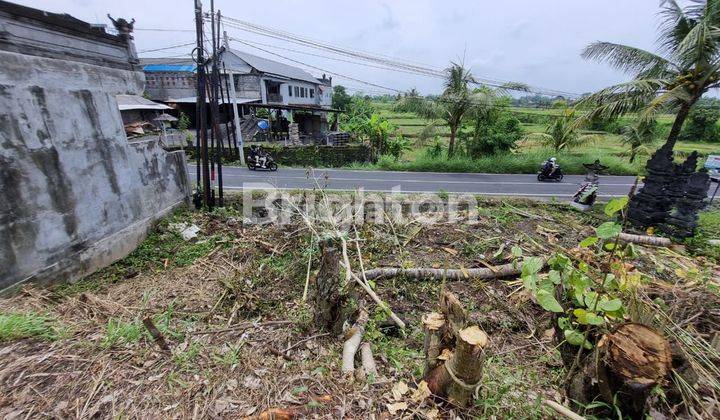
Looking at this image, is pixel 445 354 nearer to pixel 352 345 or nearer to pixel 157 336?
pixel 352 345

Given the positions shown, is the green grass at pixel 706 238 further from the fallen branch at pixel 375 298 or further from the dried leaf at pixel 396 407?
the dried leaf at pixel 396 407

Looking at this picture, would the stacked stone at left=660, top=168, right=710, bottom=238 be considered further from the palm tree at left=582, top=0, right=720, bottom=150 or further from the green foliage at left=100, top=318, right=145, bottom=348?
the green foliage at left=100, top=318, right=145, bottom=348

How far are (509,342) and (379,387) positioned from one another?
1892 millimetres

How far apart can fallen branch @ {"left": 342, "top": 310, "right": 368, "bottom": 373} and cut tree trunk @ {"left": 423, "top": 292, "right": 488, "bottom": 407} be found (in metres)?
0.73

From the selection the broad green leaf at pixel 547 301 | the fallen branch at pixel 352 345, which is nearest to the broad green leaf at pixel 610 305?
the broad green leaf at pixel 547 301

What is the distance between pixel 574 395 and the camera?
7.29 feet

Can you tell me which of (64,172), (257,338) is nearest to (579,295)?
A: (257,338)

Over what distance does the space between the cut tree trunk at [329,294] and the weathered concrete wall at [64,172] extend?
4.17 metres

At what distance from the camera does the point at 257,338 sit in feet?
10.3

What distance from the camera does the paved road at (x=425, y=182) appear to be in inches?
534

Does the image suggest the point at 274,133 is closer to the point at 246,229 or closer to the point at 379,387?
Answer: the point at 246,229

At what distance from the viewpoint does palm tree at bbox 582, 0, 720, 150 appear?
760 centimetres

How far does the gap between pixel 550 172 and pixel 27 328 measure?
18.7 metres

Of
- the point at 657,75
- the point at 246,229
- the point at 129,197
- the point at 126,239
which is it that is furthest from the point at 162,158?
the point at 657,75
